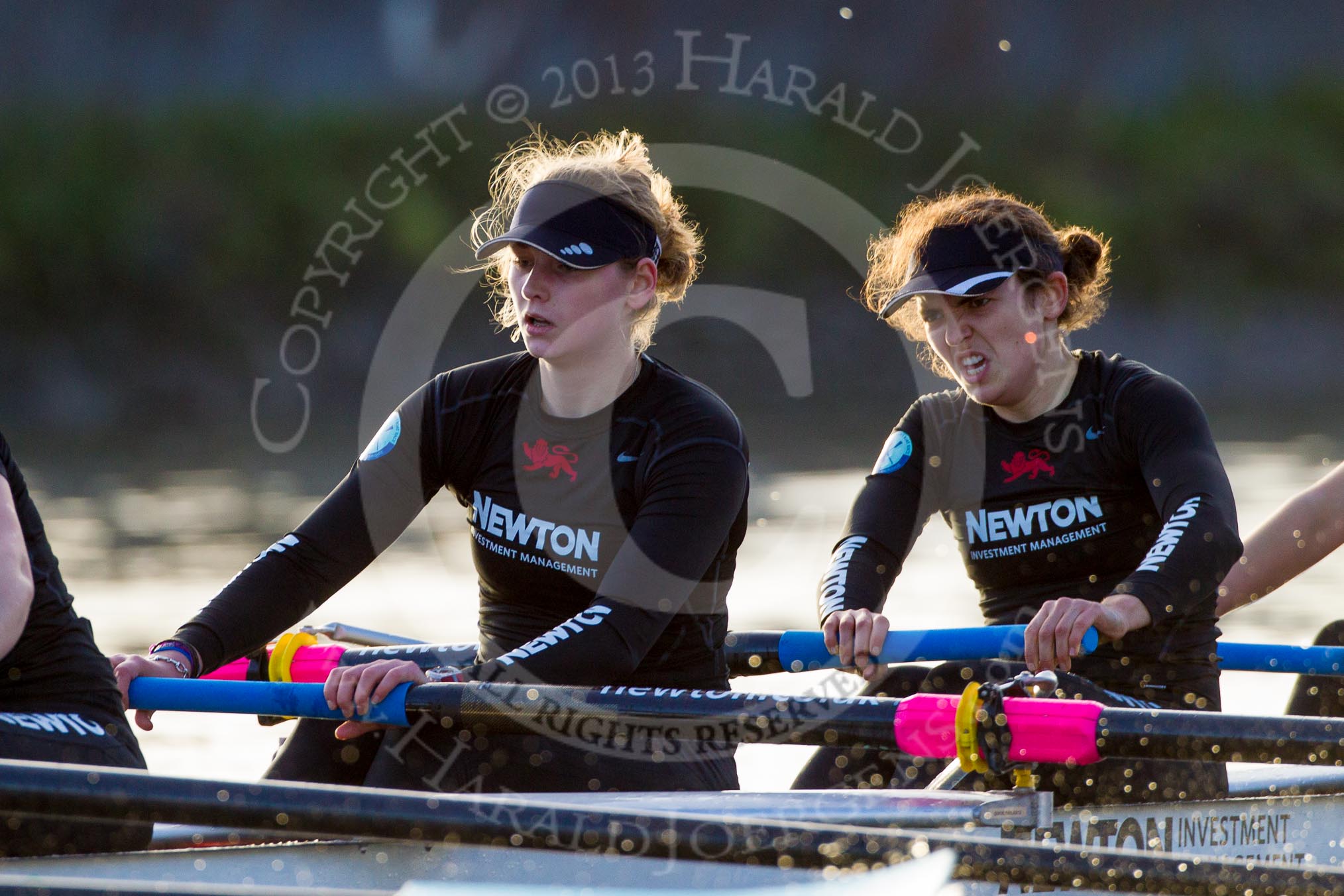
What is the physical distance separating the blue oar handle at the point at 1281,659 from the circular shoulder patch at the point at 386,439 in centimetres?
183

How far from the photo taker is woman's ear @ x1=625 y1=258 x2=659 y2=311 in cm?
305

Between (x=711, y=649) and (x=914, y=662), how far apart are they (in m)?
0.83

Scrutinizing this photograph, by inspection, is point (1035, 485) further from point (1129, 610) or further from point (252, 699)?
point (252, 699)

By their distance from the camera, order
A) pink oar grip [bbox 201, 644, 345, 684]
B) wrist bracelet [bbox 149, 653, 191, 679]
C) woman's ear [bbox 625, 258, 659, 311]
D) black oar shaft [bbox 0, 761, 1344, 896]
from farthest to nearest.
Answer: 1. pink oar grip [bbox 201, 644, 345, 684]
2. woman's ear [bbox 625, 258, 659, 311]
3. wrist bracelet [bbox 149, 653, 191, 679]
4. black oar shaft [bbox 0, 761, 1344, 896]

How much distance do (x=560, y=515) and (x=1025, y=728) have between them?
875 mm

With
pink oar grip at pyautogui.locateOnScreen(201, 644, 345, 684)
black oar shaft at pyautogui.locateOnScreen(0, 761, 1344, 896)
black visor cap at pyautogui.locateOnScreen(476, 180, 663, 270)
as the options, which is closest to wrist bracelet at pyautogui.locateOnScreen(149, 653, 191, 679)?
pink oar grip at pyautogui.locateOnScreen(201, 644, 345, 684)

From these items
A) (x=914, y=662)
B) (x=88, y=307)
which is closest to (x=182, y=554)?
(x=914, y=662)

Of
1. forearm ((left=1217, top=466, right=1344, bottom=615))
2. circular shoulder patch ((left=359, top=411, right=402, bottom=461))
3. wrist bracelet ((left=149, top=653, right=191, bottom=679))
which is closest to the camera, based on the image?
wrist bracelet ((left=149, top=653, right=191, bottom=679))

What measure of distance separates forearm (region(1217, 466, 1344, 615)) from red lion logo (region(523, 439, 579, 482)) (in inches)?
62.9

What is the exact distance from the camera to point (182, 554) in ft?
28.7

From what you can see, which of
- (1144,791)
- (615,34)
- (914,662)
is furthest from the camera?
(615,34)

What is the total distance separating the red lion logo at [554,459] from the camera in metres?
2.95

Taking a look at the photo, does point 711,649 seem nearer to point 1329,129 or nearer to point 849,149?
point 849,149

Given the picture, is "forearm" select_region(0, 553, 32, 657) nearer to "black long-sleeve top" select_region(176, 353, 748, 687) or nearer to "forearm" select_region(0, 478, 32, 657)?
"forearm" select_region(0, 478, 32, 657)
